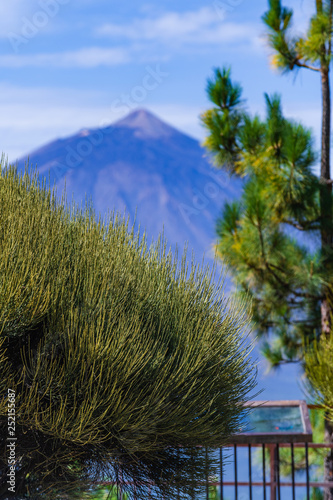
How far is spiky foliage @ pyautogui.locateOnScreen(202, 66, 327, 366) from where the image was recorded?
9898 millimetres

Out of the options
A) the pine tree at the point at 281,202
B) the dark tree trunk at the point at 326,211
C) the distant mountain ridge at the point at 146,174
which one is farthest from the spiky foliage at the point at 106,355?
the distant mountain ridge at the point at 146,174

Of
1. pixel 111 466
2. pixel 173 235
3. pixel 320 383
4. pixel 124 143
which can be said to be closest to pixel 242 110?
pixel 320 383

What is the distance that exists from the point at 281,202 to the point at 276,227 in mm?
426

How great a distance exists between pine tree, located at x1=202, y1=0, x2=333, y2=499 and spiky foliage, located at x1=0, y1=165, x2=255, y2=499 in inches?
174

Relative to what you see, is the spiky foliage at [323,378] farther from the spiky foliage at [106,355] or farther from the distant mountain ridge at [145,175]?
the distant mountain ridge at [145,175]

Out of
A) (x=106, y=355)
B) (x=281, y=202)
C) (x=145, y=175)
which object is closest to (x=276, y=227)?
(x=281, y=202)

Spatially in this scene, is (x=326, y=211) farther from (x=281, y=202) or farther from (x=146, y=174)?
(x=146, y=174)

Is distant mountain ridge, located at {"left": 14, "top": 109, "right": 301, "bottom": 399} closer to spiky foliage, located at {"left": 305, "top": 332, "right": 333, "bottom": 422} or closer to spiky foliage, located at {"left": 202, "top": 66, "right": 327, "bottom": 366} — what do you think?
spiky foliage, located at {"left": 202, "top": 66, "right": 327, "bottom": 366}

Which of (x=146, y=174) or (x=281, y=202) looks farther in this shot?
(x=146, y=174)

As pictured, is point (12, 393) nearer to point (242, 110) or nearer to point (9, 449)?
point (9, 449)

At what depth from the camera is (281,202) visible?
33.7 ft

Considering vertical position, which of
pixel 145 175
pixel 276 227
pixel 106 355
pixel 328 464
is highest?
pixel 145 175

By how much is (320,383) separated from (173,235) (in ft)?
427

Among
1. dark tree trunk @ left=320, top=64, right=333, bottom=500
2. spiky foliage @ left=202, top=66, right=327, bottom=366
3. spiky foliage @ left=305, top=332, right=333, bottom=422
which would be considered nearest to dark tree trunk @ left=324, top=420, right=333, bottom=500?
dark tree trunk @ left=320, top=64, right=333, bottom=500
